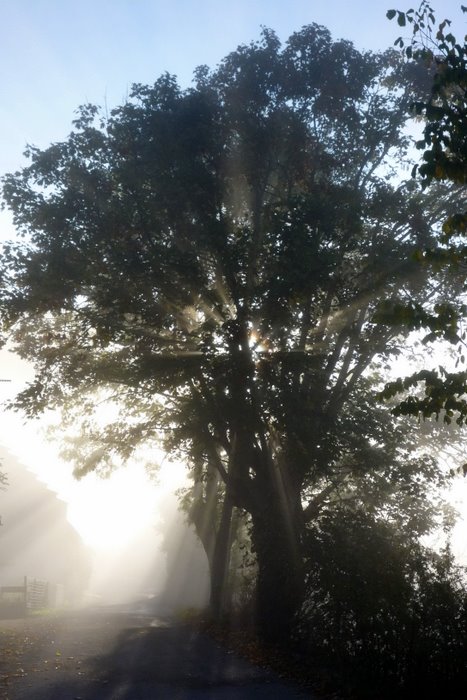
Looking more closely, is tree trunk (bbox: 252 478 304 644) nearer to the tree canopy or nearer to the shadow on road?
the shadow on road

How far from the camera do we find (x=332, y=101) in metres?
21.3

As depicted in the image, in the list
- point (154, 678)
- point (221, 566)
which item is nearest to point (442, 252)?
point (154, 678)

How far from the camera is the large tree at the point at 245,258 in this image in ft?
63.2

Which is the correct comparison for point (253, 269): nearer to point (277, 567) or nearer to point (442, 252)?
point (277, 567)

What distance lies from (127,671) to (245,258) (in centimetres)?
1105

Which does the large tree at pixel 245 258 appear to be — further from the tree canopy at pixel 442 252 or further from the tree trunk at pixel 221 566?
the tree canopy at pixel 442 252

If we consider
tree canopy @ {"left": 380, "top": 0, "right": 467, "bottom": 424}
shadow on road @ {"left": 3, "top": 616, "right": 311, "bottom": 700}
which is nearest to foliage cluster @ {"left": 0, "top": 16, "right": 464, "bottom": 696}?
shadow on road @ {"left": 3, "top": 616, "right": 311, "bottom": 700}

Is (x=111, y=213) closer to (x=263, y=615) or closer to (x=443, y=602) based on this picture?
(x=263, y=615)

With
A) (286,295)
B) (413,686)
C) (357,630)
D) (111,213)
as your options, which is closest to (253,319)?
(286,295)

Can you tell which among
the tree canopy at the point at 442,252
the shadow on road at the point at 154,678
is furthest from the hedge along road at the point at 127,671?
the tree canopy at the point at 442,252

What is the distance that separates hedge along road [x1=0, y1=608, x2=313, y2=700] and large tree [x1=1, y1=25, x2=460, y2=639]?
330 centimetres

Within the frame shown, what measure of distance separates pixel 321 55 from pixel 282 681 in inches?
685

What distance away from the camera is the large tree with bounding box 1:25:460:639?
19.2 meters

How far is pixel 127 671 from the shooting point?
1278 cm
